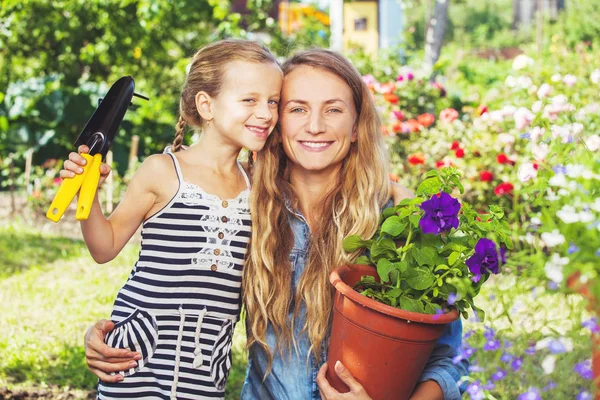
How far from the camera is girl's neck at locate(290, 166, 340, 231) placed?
7.51ft

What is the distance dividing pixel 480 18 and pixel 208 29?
154ft

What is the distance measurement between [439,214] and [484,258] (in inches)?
6.2

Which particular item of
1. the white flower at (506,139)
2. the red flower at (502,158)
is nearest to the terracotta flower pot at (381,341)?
the red flower at (502,158)

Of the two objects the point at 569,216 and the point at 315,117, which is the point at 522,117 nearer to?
the point at 315,117

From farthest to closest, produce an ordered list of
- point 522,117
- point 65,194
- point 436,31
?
point 436,31
point 522,117
point 65,194

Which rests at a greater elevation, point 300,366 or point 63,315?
point 300,366

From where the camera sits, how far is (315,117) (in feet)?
7.06

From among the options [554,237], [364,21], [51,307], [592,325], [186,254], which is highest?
[364,21]

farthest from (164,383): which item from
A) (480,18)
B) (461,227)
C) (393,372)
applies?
(480,18)

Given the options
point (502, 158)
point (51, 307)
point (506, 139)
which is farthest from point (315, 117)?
point (506, 139)

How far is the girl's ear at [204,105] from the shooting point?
86.8 inches

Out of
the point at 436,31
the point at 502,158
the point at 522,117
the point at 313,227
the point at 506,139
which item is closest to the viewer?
the point at 313,227

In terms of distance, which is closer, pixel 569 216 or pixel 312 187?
pixel 569 216

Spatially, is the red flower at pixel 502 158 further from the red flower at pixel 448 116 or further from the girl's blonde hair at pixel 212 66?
the girl's blonde hair at pixel 212 66
